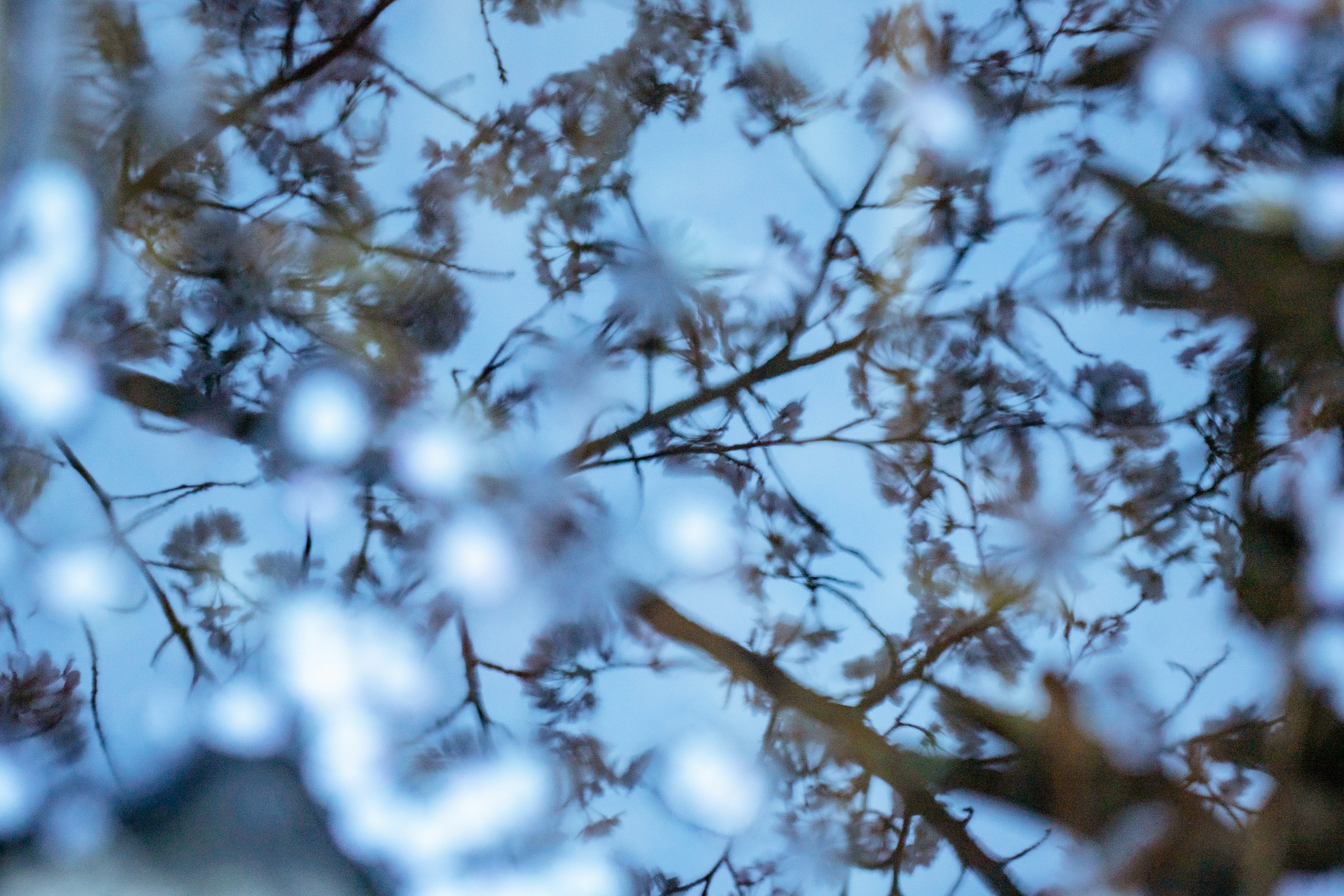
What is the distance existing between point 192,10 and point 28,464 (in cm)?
93

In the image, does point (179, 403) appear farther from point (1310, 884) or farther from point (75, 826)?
point (1310, 884)

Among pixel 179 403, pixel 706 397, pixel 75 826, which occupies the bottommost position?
pixel 75 826

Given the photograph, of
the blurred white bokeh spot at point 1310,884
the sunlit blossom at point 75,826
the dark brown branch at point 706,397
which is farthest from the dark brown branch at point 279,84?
the blurred white bokeh spot at point 1310,884

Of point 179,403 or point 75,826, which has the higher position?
point 179,403

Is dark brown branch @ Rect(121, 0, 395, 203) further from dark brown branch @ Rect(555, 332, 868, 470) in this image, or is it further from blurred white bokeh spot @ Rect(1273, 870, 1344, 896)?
Result: blurred white bokeh spot @ Rect(1273, 870, 1344, 896)

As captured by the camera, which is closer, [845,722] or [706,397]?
[845,722]

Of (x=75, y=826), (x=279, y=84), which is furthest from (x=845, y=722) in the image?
(x=279, y=84)

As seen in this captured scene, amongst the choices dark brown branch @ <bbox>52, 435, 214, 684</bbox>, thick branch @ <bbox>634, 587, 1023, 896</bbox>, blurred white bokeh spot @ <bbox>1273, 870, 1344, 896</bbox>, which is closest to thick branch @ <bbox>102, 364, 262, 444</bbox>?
dark brown branch @ <bbox>52, 435, 214, 684</bbox>

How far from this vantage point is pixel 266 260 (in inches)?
49.7

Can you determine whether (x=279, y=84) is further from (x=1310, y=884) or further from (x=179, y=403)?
(x=1310, y=884)

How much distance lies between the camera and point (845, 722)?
1146 mm

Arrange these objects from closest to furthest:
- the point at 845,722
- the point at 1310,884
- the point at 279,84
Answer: the point at 1310,884
the point at 845,722
the point at 279,84

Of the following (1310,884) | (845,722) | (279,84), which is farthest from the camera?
(279,84)

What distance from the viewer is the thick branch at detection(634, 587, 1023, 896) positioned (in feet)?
3.51
